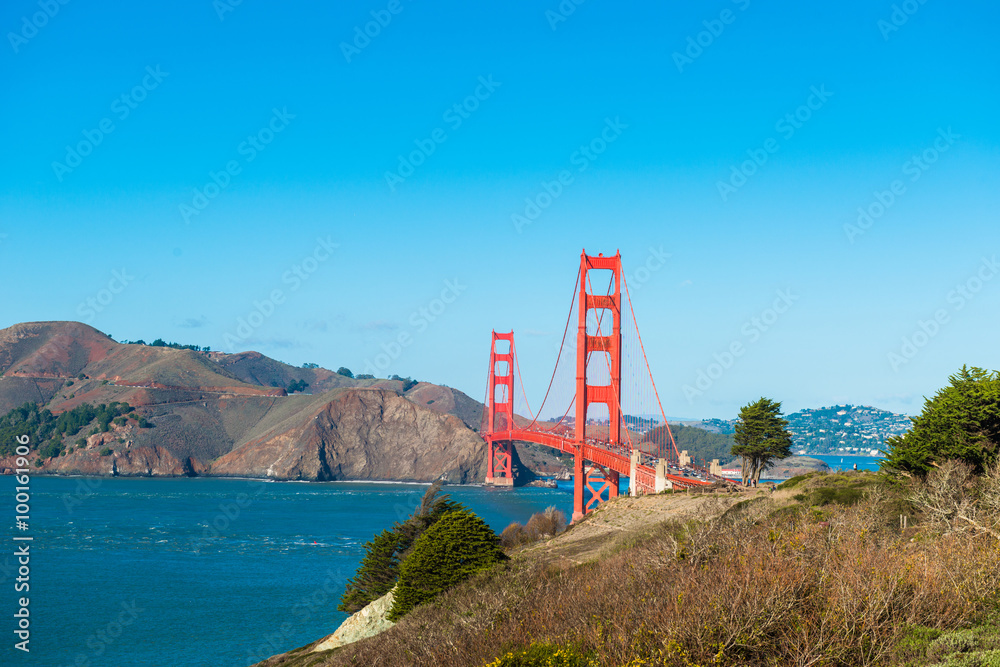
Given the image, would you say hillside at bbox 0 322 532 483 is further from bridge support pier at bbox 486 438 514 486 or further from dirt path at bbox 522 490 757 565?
dirt path at bbox 522 490 757 565

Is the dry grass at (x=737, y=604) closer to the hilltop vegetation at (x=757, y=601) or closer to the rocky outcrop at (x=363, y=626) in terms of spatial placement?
the hilltop vegetation at (x=757, y=601)

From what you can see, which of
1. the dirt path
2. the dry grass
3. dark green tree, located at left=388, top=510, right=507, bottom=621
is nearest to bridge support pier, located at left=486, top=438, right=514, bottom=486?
the dirt path

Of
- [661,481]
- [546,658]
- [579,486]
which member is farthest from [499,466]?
[546,658]

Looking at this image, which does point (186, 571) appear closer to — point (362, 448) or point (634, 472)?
point (634, 472)

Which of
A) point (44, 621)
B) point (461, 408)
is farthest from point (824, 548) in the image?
point (461, 408)

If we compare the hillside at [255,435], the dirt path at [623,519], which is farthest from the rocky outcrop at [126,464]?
the dirt path at [623,519]

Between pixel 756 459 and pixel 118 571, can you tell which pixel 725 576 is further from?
pixel 118 571
